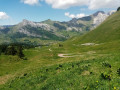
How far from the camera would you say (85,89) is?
11266 mm

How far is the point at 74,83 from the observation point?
12945mm

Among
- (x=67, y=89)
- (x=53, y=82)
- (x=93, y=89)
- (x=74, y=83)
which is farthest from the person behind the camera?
(x=53, y=82)

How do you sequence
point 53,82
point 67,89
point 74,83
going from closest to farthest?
point 67,89
point 74,83
point 53,82

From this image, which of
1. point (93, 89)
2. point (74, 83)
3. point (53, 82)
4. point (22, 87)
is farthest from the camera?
point (22, 87)

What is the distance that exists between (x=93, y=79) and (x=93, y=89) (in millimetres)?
1837

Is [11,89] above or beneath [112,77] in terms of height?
beneath

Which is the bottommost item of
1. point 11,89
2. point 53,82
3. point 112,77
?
point 11,89

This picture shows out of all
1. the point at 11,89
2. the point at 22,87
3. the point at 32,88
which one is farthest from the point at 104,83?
the point at 11,89

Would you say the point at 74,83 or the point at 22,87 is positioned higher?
the point at 74,83

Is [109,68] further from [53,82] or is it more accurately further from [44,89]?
[44,89]

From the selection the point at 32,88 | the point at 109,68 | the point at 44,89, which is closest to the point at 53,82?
the point at 44,89

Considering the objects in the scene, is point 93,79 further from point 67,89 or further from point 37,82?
point 37,82

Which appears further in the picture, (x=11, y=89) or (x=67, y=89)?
(x=11, y=89)

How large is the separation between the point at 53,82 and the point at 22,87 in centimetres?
451
